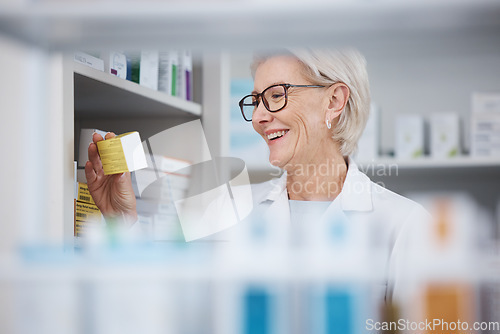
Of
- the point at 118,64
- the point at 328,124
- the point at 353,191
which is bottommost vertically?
the point at 353,191

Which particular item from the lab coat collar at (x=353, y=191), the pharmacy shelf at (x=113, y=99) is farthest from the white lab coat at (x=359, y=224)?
the pharmacy shelf at (x=113, y=99)

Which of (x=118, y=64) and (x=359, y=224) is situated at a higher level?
(x=118, y=64)

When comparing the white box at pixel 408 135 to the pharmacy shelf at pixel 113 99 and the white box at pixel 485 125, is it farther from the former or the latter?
the pharmacy shelf at pixel 113 99

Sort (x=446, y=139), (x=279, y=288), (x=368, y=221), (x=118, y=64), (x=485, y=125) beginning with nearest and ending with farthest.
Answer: (x=279, y=288)
(x=368, y=221)
(x=118, y=64)
(x=485, y=125)
(x=446, y=139)

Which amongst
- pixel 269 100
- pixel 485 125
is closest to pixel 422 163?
pixel 269 100

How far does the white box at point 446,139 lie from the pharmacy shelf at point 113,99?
75cm

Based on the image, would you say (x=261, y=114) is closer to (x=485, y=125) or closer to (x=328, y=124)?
(x=328, y=124)

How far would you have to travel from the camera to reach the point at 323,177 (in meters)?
0.89

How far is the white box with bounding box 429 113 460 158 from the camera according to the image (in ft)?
5.01

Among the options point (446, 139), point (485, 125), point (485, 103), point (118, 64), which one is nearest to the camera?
point (118, 64)

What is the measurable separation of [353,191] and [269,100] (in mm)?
196

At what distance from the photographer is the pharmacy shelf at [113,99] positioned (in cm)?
96

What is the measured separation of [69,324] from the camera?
0.77 m

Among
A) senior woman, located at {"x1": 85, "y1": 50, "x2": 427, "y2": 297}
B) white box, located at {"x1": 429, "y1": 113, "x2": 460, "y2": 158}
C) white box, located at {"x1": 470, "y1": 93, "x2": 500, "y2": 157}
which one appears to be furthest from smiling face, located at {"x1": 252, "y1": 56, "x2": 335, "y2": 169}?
white box, located at {"x1": 429, "y1": 113, "x2": 460, "y2": 158}
